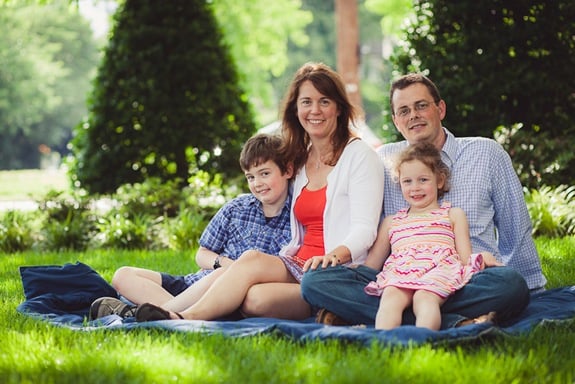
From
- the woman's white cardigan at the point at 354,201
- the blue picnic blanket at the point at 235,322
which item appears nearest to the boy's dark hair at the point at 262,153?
the woman's white cardigan at the point at 354,201

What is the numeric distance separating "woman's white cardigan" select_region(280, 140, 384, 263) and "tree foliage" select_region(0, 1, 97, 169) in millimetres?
32387

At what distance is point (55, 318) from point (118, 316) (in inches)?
13.4

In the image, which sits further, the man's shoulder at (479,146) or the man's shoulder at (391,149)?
the man's shoulder at (391,149)

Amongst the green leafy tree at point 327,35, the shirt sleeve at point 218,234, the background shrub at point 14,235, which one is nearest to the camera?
the shirt sleeve at point 218,234

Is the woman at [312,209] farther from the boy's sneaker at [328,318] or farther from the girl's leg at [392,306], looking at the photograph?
the girl's leg at [392,306]

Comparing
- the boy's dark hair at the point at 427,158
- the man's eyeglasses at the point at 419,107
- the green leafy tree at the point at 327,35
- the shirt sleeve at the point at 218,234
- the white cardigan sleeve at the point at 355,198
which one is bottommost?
the shirt sleeve at the point at 218,234

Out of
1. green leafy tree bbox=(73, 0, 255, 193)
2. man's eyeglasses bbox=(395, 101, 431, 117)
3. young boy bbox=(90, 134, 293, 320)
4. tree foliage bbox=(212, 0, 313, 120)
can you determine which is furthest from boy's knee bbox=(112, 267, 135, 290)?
tree foliage bbox=(212, 0, 313, 120)

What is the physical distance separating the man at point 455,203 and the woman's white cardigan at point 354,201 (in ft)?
0.60

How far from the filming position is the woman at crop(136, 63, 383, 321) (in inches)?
163

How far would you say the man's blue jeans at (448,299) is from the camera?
149 inches

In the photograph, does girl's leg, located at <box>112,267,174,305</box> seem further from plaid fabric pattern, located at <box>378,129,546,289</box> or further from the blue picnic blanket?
plaid fabric pattern, located at <box>378,129,546,289</box>

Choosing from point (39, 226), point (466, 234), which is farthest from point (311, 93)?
point (39, 226)

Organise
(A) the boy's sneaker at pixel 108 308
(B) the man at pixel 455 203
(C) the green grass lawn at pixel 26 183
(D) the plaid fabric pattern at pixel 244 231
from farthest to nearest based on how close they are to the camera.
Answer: (C) the green grass lawn at pixel 26 183
(D) the plaid fabric pattern at pixel 244 231
(A) the boy's sneaker at pixel 108 308
(B) the man at pixel 455 203

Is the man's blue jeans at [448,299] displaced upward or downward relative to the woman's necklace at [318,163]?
downward
